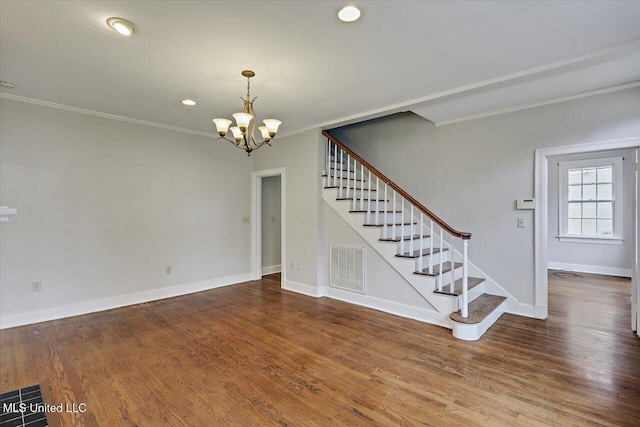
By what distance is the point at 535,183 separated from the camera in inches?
146

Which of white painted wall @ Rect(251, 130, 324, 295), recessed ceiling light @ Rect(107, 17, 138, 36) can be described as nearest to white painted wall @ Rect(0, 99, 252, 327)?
white painted wall @ Rect(251, 130, 324, 295)

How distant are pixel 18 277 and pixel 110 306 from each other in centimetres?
106

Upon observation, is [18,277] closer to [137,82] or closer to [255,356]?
[137,82]

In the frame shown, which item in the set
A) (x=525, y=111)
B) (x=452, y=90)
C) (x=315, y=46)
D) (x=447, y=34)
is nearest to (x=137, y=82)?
(x=315, y=46)

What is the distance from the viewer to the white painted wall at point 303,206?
4.79 meters

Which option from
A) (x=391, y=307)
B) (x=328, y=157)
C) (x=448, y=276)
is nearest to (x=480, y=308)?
(x=448, y=276)

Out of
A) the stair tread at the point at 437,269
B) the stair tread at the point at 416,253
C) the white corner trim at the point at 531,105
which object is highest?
the white corner trim at the point at 531,105

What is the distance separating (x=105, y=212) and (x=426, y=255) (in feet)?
14.6

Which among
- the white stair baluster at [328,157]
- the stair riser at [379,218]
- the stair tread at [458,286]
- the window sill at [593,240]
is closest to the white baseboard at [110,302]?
the white stair baluster at [328,157]

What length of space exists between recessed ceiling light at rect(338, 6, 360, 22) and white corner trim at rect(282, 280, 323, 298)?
371 centimetres

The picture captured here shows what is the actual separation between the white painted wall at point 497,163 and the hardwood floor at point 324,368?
882 mm

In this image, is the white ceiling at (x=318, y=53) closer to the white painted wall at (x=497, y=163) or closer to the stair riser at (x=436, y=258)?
the white painted wall at (x=497, y=163)

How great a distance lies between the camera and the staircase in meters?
3.36

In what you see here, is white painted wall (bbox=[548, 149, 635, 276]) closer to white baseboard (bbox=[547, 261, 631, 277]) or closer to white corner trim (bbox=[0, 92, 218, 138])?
white baseboard (bbox=[547, 261, 631, 277])
